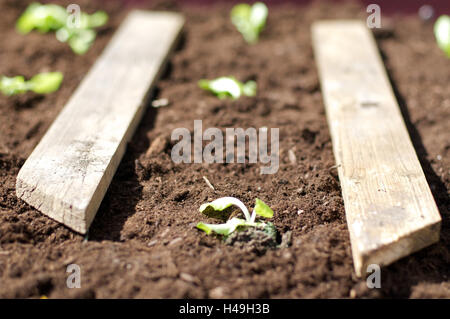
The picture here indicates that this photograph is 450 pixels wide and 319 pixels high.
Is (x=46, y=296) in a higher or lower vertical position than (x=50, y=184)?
lower

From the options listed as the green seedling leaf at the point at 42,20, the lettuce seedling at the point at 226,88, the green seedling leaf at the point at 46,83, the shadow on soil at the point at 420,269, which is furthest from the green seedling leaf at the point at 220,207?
the green seedling leaf at the point at 42,20

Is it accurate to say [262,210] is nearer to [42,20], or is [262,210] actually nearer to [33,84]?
[33,84]

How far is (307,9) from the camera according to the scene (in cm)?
391

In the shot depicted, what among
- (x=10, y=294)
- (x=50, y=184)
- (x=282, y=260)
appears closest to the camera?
(x=10, y=294)

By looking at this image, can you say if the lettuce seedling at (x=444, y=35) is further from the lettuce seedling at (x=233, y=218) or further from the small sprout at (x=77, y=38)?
the small sprout at (x=77, y=38)

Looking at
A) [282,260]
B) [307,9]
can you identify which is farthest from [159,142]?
[307,9]

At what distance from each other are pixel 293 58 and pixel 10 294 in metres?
2.27

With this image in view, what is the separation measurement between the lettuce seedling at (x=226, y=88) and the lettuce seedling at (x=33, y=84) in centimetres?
85

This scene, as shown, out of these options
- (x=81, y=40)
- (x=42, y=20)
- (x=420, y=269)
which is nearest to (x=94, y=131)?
(x=81, y=40)

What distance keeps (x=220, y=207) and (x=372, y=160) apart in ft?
2.40

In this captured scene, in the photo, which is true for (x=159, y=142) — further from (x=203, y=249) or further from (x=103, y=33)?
(x=103, y=33)

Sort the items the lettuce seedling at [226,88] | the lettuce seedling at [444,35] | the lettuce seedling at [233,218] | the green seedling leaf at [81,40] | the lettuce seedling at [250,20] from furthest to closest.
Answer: the lettuce seedling at [250,20], the green seedling leaf at [81,40], the lettuce seedling at [444,35], the lettuce seedling at [226,88], the lettuce seedling at [233,218]

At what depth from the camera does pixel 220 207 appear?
203 cm

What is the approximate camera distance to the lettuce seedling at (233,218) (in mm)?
1923
